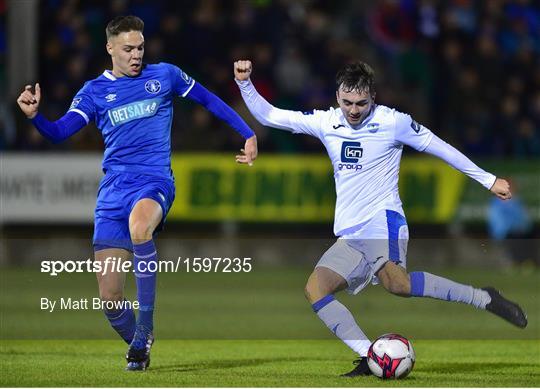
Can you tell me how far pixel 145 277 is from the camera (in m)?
8.98

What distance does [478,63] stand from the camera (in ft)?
68.0

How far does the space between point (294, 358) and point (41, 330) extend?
2.98 meters

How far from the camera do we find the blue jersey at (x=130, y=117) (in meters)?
9.22

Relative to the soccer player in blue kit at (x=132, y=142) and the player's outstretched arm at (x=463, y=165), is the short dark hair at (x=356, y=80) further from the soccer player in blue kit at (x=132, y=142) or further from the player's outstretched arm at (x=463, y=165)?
the soccer player in blue kit at (x=132, y=142)

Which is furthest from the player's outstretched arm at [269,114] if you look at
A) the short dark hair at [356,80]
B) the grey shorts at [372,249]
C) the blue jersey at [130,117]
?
the grey shorts at [372,249]

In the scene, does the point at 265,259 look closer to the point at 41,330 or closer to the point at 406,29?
the point at 406,29

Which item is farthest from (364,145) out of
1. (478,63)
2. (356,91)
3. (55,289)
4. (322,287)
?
(478,63)

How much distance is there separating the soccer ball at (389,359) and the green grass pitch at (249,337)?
0.07 m

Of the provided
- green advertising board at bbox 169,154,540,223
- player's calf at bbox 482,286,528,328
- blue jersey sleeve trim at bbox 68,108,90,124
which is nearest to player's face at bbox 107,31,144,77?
blue jersey sleeve trim at bbox 68,108,90,124

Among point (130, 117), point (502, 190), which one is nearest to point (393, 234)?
point (502, 190)

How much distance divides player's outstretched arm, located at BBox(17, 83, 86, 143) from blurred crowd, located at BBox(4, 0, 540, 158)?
956 centimetres

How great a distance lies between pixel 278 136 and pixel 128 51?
10667 mm

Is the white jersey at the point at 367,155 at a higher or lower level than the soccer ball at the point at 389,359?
higher

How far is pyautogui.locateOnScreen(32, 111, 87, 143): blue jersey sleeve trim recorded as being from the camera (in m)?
8.86
